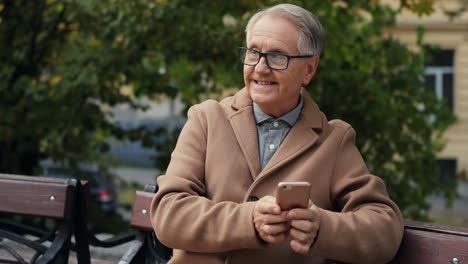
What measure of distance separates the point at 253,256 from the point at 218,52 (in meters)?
3.29

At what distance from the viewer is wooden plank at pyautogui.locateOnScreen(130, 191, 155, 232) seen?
144 inches

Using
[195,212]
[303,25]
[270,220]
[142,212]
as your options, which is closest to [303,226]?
[270,220]

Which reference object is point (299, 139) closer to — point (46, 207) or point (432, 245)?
point (432, 245)

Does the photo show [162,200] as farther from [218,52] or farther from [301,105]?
[218,52]

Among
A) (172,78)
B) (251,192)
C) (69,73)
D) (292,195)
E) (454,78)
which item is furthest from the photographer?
(454,78)

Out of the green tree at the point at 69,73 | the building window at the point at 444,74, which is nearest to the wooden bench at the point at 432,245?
the green tree at the point at 69,73

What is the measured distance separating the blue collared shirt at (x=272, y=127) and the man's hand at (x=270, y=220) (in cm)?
40

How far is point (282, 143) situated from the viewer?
111 inches

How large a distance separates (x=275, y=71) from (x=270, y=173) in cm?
37

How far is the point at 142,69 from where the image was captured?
604 cm

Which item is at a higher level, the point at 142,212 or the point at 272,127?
the point at 272,127

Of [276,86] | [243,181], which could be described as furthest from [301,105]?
[243,181]

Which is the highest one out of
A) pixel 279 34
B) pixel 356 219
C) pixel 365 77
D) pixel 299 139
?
pixel 279 34

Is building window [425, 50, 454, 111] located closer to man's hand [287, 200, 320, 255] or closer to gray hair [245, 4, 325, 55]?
gray hair [245, 4, 325, 55]
